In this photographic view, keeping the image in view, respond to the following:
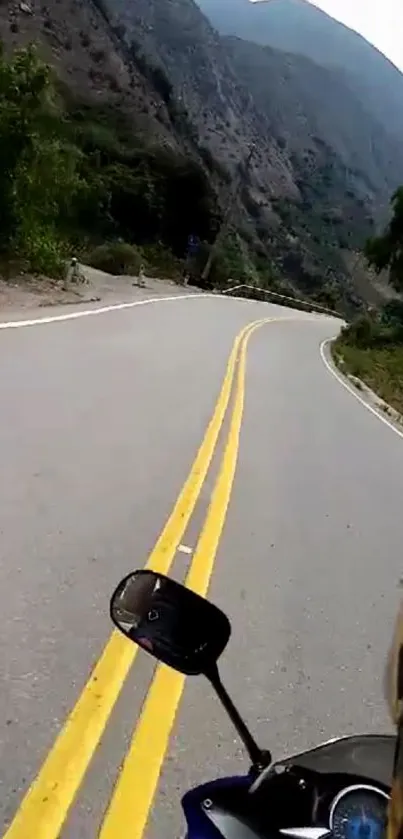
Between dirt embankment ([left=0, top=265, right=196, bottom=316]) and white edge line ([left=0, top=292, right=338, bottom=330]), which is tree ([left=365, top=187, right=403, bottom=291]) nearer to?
dirt embankment ([left=0, top=265, right=196, bottom=316])

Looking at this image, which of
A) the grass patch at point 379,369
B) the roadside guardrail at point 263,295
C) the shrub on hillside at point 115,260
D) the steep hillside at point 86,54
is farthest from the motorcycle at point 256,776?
the steep hillside at point 86,54

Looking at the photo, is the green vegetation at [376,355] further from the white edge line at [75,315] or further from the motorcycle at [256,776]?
the motorcycle at [256,776]

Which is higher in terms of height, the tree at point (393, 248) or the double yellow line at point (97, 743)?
the tree at point (393, 248)

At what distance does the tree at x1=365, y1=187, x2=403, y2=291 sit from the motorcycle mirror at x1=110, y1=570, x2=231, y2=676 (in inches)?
2186

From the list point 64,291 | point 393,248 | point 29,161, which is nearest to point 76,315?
point 64,291

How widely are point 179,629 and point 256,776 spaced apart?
313 millimetres

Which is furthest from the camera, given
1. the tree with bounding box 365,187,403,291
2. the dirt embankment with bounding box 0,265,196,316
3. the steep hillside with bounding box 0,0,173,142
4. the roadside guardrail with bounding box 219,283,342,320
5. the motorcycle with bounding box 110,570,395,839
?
the steep hillside with bounding box 0,0,173,142

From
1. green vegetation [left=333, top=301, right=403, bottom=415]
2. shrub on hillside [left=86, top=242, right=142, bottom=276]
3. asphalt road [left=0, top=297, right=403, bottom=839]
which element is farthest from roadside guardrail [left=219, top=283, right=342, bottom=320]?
asphalt road [left=0, top=297, right=403, bottom=839]

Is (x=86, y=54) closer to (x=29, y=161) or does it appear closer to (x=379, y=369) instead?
(x=379, y=369)

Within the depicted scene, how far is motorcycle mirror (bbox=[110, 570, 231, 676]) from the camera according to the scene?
2094 mm

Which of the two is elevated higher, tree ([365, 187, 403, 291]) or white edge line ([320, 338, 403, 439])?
tree ([365, 187, 403, 291])

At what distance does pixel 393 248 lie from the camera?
56844mm

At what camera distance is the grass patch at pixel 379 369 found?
25.0 meters

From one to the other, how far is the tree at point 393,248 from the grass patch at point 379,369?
58.1ft
